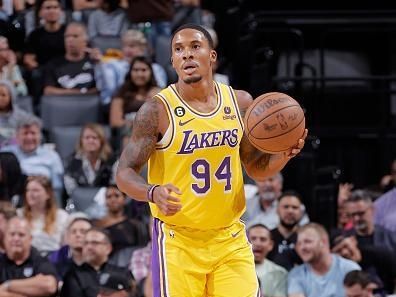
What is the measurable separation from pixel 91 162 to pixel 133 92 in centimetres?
100

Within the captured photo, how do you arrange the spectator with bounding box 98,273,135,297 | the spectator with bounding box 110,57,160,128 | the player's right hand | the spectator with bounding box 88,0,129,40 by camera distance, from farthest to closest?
the spectator with bounding box 88,0,129,40, the spectator with bounding box 110,57,160,128, the spectator with bounding box 98,273,135,297, the player's right hand

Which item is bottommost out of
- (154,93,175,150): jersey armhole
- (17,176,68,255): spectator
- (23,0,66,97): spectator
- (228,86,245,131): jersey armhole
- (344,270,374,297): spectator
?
(344,270,374,297): spectator

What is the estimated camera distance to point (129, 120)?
11.5 m

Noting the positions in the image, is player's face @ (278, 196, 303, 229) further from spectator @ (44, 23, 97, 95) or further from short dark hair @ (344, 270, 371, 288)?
spectator @ (44, 23, 97, 95)

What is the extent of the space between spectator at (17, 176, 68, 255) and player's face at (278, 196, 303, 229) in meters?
1.89

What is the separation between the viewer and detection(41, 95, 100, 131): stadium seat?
39.0 ft

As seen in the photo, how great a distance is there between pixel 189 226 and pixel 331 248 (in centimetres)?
402

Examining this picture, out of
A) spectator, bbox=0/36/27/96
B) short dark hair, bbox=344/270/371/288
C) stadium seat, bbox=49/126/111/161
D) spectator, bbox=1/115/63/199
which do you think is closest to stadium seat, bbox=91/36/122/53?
spectator, bbox=0/36/27/96

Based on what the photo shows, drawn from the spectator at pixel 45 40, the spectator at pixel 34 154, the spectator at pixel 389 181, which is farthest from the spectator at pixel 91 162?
the spectator at pixel 389 181

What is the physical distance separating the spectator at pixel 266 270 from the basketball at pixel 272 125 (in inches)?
124

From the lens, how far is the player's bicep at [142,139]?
6.47m

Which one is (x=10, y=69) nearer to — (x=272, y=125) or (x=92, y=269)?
(x=92, y=269)

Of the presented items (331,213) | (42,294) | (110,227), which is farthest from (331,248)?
(42,294)

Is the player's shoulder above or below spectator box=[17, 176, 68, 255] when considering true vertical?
above
